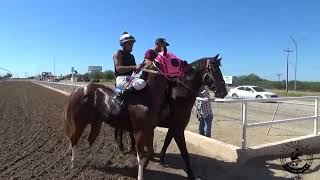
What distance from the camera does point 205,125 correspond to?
10273 millimetres

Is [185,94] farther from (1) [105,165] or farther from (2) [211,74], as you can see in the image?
(1) [105,165]

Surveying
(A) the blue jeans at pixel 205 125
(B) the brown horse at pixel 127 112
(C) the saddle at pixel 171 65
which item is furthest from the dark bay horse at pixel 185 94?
(A) the blue jeans at pixel 205 125

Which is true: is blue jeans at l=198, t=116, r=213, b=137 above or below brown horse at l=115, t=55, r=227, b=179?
below

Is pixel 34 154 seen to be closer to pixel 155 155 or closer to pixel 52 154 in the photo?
pixel 52 154

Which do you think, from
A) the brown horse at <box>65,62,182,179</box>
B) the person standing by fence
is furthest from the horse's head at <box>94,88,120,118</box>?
the person standing by fence

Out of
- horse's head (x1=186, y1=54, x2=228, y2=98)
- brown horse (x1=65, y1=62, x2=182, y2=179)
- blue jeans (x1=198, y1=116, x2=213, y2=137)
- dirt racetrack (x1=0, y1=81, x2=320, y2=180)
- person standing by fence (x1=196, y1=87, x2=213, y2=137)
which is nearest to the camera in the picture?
brown horse (x1=65, y1=62, x2=182, y2=179)

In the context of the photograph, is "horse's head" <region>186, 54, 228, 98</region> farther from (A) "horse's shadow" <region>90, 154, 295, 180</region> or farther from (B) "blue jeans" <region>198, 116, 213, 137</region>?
(B) "blue jeans" <region>198, 116, 213, 137</region>

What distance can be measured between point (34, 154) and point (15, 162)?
765 millimetres

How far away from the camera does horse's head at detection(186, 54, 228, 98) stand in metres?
7.30

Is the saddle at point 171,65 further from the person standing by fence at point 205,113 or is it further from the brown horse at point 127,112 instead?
the person standing by fence at point 205,113

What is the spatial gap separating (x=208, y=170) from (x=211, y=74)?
1839 millimetres

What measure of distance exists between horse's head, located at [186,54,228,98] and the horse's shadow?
1.45 m

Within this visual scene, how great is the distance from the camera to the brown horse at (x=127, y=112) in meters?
6.63

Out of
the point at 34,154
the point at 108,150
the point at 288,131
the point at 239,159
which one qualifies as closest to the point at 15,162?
the point at 34,154
